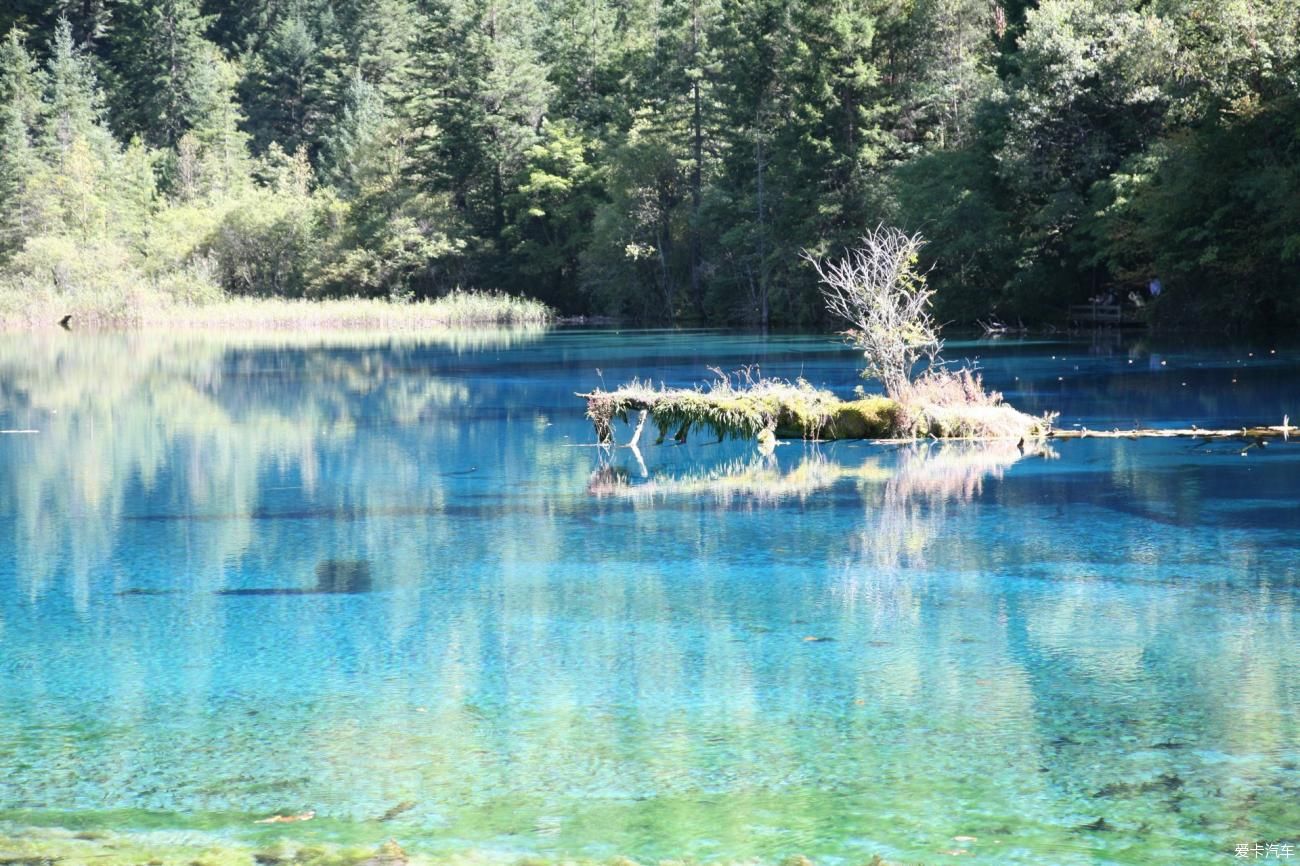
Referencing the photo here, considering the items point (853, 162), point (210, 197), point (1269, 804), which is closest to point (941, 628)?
point (1269, 804)

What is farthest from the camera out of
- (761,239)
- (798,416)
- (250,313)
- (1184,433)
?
(250,313)

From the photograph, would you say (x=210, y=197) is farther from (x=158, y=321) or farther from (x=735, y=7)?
(x=735, y=7)

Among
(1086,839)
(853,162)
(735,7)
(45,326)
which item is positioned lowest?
(1086,839)

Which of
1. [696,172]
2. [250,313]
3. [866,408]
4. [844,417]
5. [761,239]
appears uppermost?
[696,172]

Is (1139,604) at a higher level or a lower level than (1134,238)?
lower

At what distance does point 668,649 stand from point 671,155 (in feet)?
207

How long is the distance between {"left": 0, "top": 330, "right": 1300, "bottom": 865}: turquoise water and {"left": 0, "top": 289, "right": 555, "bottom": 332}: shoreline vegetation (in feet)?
158

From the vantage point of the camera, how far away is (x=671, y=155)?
235ft

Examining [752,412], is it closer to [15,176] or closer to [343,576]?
[343,576]

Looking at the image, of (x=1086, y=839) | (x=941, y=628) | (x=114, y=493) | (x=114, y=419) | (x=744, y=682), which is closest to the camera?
(x=1086, y=839)

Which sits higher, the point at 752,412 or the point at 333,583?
the point at 752,412

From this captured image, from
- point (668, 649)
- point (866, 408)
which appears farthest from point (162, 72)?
point (668, 649)

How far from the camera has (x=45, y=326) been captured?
221 ft

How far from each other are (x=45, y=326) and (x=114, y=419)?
43643 mm
